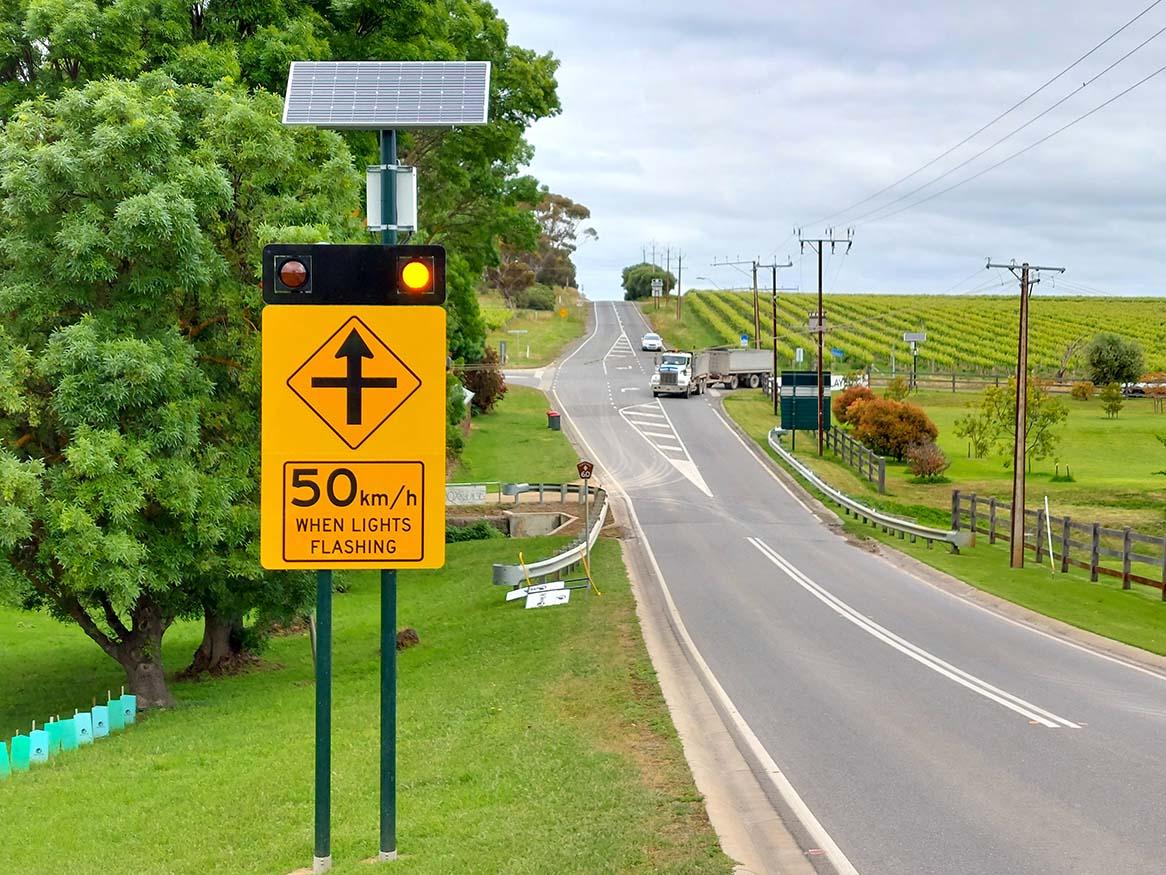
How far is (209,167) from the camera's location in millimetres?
18219

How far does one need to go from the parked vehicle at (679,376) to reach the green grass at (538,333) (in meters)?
18.4

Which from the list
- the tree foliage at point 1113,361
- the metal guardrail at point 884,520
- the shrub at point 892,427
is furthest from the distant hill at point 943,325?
the metal guardrail at point 884,520

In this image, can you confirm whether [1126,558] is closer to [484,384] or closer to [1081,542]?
[1081,542]

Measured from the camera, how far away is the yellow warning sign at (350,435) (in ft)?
29.1

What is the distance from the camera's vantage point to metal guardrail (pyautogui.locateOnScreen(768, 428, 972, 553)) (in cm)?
3303

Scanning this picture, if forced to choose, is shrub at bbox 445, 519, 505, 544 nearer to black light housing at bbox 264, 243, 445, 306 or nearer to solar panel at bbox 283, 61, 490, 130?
solar panel at bbox 283, 61, 490, 130

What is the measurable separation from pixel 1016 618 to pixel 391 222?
58.0 feet

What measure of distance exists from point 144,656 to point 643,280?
152m

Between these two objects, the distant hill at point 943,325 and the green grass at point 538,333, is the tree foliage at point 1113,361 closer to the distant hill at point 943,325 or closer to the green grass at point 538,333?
the distant hill at point 943,325

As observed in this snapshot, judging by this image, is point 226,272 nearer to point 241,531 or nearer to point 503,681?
point 241,531

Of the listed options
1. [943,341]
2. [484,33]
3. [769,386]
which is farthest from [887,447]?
[943,341]

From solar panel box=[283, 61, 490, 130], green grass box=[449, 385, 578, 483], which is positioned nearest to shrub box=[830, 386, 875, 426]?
green grass box=[449, 385, 578, 483]

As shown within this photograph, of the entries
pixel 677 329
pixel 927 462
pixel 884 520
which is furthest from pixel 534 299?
Answer: pixel 884 520

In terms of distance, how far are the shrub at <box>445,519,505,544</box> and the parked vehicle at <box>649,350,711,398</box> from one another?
3508cm
